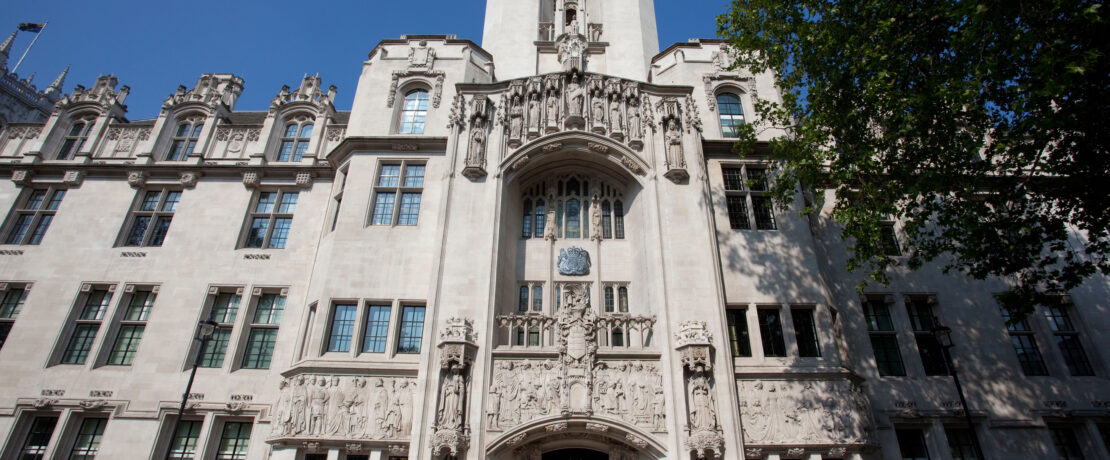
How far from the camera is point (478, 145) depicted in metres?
17.2

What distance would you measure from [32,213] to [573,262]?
812 inches

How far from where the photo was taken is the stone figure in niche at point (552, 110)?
1766 centimetres

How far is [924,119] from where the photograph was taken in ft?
39.8

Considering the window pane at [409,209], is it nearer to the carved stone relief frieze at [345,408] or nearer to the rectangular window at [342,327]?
the rectangular window at [342,327]

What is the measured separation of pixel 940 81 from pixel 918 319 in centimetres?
881

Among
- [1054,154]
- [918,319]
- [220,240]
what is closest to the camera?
[1054,154]

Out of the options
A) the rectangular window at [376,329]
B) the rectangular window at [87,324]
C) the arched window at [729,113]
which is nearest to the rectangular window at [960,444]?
the arched window at [729,113]

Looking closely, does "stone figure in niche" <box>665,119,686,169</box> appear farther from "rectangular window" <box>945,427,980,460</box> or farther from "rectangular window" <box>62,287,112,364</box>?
"rectangular window" <box>62,287,112,364</box>

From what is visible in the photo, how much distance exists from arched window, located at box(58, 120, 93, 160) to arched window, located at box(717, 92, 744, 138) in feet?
83.0

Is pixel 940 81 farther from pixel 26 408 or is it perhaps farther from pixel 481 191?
pixel 26 408

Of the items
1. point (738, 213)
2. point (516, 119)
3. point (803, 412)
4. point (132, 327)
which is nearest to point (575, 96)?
point (516, 119)

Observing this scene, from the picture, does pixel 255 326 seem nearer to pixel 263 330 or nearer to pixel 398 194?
pixel 263 330

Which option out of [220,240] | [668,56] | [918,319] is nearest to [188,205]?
[220,240]

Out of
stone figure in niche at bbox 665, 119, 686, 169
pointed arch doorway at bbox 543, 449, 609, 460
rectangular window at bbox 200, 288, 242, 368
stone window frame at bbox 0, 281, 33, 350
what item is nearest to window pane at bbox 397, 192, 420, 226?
rectangular window at bbox 200, 288, 242, 368
